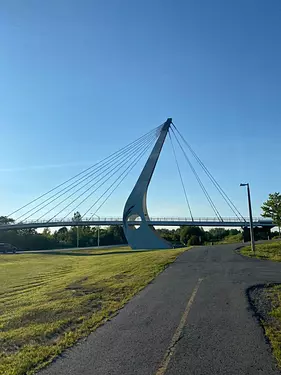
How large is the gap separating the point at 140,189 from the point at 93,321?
158 ft

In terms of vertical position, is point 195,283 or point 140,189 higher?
point 140,189

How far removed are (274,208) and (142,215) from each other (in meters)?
19.9

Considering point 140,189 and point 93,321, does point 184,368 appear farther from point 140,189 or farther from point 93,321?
point 140,189

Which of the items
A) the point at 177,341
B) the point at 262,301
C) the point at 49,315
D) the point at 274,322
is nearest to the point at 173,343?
the point at 177,341

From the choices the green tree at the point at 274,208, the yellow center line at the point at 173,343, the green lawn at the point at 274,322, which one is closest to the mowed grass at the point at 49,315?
the yellow center line at the point at 173,343

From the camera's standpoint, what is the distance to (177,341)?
20.9 ft

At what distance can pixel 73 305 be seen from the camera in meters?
9.77

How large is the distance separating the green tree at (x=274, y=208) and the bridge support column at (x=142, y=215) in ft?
50.7

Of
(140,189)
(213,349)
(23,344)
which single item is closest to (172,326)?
(213,349)

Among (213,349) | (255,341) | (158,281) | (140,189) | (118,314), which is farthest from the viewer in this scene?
(140,189)

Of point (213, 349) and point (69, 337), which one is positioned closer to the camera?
point (213, 349)

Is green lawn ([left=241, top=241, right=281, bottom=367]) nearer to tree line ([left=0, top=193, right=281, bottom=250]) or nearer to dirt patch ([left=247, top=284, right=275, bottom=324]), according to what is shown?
dirt patch ([left=247, top=284, right=275, bottom=324])

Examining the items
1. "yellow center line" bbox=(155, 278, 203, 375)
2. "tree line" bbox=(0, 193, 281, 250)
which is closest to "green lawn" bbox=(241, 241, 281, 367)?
"yellow center line" bbox=(155, 278, 203, 375)

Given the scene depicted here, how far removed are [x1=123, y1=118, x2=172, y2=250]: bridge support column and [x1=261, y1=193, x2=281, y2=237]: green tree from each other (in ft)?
50.7
